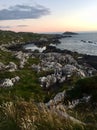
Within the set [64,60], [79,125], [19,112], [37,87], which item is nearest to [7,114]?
[19,112]

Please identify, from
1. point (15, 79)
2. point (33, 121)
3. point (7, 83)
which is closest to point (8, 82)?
point (7, 83)

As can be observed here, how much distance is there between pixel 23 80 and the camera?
40750 millimetres

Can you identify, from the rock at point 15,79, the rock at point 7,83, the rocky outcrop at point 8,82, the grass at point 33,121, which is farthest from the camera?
the rock at point 15,79

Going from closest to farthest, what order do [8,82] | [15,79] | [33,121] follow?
1. [33,121]
2. [8,82]
3. [15,79]

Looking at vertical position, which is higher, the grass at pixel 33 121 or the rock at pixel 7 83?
the grass at pixel 33 121

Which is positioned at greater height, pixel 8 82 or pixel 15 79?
pixel 8 82

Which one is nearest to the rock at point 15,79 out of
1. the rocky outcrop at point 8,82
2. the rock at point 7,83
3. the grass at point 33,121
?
the rocky outcrop at point 8,82

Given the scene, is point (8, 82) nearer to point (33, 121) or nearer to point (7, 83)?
point (7, 83)

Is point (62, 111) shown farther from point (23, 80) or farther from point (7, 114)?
point (23, 80)

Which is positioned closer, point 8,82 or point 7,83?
point 7,83

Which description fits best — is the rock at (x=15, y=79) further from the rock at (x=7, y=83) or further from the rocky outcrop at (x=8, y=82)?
the rock at (x=7, y=83)

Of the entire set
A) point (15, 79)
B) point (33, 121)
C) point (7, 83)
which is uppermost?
point (33, 121)

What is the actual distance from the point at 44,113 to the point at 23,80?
111 ft

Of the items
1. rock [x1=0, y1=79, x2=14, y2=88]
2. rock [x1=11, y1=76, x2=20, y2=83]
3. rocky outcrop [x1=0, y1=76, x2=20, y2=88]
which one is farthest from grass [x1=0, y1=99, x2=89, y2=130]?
rock [x1=11, y1=76, x2=20, y2=83]
